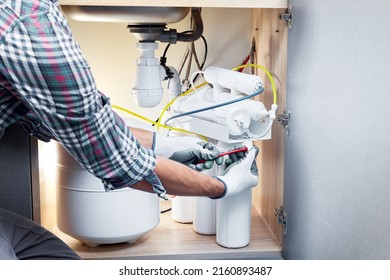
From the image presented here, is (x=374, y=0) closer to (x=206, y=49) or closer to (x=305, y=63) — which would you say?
(x=305, y=63)

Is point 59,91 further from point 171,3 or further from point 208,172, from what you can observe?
point 208,172

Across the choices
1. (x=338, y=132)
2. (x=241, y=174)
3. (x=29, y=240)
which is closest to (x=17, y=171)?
(x=29, y=240)

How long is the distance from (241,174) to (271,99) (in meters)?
0.28

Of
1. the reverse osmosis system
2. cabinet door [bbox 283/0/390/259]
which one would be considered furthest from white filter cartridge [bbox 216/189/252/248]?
cabinet door [bbox 283/0/390/259]

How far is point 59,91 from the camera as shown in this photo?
2.63ft

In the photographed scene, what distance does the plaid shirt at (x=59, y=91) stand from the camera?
0.76 metres

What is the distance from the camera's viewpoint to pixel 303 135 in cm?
121

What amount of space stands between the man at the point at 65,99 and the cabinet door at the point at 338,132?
0.95 feet

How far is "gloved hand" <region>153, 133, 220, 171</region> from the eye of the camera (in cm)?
118

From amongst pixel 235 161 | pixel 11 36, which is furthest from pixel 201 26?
pixel 11 36

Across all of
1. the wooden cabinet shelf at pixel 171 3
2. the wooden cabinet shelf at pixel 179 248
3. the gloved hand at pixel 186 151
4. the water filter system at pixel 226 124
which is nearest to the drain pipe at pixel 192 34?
the water filter system at pixel 226 124

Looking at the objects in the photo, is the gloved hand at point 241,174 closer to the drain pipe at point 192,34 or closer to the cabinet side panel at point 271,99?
the cabinet side panel at point 271,99

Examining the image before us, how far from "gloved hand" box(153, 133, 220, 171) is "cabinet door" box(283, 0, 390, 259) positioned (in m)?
0.21

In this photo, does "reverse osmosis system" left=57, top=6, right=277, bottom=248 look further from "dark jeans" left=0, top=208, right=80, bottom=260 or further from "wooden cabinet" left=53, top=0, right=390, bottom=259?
"dark jeans" left=0, top=208, right=80, bottom=260
